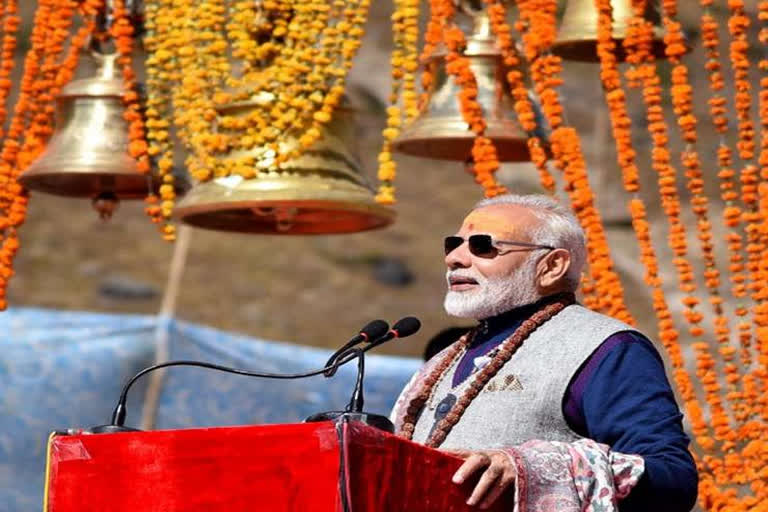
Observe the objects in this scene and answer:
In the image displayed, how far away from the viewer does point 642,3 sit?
5512mm

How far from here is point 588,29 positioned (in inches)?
225

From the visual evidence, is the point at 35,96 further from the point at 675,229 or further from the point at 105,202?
the point at 675,229

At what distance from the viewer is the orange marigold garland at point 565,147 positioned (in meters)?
5.27

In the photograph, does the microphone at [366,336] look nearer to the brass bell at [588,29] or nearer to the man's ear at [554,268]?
the man's ear at [554,268]

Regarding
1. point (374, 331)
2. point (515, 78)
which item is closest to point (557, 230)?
point (374, 331)

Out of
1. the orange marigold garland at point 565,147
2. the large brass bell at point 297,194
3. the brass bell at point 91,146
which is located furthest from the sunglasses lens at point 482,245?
the brass bell at point 91,146

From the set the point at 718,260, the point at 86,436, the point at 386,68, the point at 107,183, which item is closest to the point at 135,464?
the point at 86,436

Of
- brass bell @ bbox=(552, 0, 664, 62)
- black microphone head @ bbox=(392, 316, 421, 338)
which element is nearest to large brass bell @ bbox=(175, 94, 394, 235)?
brass bell @ bbox=(552, 0, 664, 62)

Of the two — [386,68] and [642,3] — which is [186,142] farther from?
[386,68]

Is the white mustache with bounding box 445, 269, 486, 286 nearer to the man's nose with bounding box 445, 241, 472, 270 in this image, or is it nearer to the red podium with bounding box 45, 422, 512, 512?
the man's nose with bounding box 445, 241, 472, 270

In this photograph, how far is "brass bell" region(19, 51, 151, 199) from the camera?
6004 millimetres

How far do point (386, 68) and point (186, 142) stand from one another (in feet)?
52.1

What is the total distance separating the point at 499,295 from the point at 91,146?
287 cm

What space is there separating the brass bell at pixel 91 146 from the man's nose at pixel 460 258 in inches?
103
